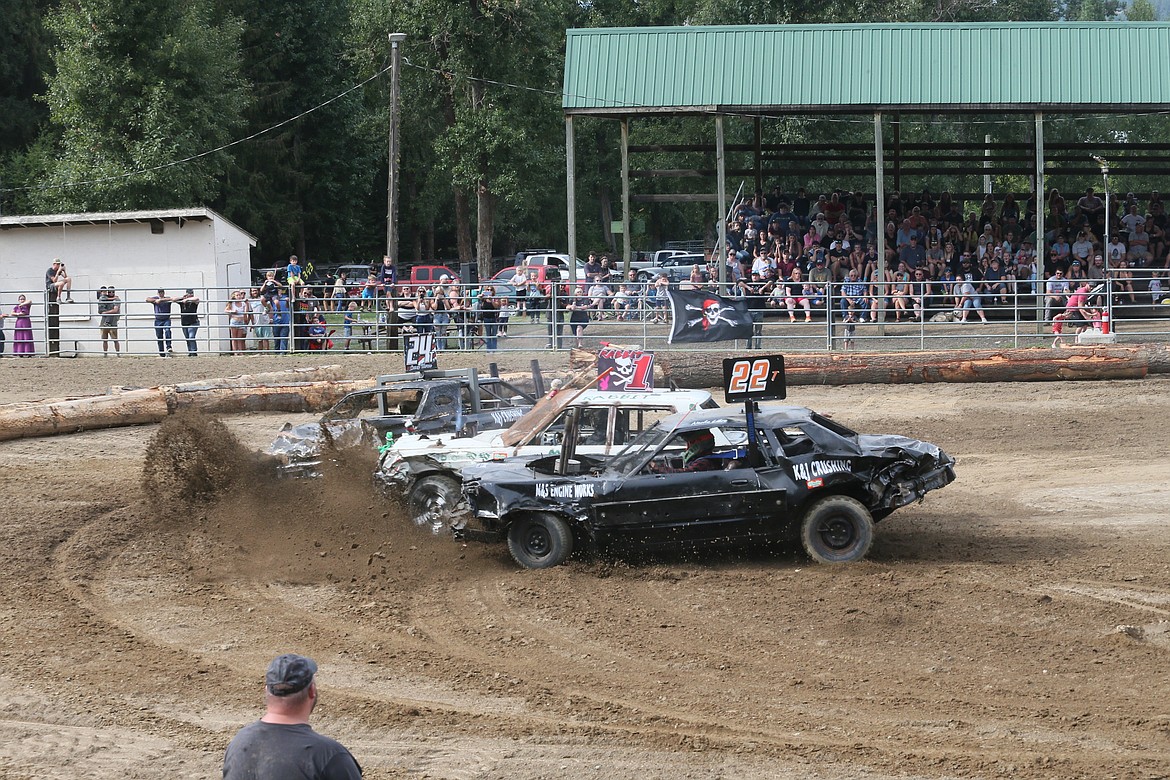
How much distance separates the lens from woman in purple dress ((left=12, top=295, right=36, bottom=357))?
26.8 meters

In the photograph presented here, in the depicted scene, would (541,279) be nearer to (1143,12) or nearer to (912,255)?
(912,255)

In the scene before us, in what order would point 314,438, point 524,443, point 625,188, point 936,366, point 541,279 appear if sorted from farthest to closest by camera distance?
point 541,279 < point 625,188 < point 936,366 < point 314,438 < point 524,443

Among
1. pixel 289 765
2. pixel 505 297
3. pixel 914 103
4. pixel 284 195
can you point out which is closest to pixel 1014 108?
pixel 914 103

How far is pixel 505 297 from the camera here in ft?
80.0

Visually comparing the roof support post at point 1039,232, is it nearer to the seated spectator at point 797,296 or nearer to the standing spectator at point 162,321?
the seated spectator at point 797,296

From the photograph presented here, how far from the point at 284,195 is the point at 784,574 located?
156 feet

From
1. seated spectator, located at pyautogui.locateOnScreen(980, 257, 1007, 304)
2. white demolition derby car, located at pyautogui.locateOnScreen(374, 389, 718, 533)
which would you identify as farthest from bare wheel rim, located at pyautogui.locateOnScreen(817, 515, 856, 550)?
seated spectator, located at pyautogui.locateOnScreen(980, 257, 1007, 304)

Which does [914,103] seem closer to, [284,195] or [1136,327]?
[1136,327]

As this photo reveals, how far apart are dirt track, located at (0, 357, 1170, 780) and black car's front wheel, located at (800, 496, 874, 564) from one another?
0.68 ft

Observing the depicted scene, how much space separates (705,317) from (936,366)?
4214 mm

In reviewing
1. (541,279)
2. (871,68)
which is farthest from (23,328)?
(871,68)

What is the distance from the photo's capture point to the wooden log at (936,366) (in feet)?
69.1

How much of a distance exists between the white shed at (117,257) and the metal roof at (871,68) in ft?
28.0

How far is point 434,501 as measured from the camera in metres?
12.3
